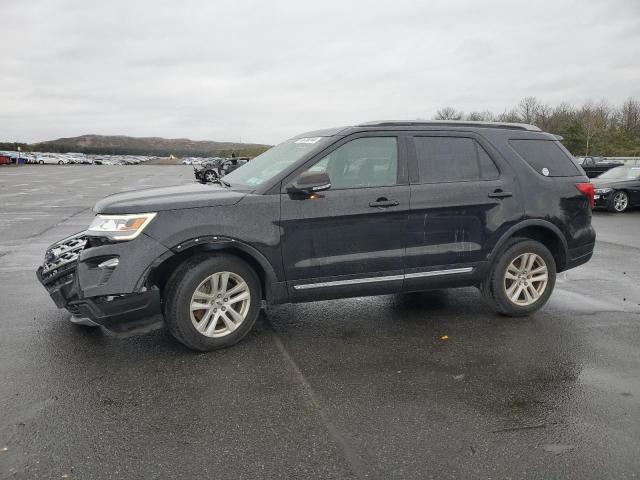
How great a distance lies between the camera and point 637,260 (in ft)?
27.3

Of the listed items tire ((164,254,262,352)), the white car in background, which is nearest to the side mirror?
tire ((164,254,262,352))

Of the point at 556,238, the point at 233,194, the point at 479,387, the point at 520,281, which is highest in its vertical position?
the point at 233,194

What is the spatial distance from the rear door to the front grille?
2.87 meters

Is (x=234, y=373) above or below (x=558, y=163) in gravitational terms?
below

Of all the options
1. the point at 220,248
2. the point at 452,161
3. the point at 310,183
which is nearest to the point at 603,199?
the point at 452,161

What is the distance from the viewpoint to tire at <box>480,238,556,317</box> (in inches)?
204

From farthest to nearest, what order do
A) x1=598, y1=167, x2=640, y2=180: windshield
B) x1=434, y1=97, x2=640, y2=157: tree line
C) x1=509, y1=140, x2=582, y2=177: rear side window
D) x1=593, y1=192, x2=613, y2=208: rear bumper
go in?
x1=434, y1=97, x2=640, y2=157: tree line < x1=598, y1=167, x2=640, y2=180: windshield < x1=593, y1=192, x2=613, y2=208: rear bumper < x1=509, y1=140, x2=582, y2=177: rear side window

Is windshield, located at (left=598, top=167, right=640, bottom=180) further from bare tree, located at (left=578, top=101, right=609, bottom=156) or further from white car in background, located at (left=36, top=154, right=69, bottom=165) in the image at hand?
white car in background, located at (left=36, top=154, right=69, bottom=165)

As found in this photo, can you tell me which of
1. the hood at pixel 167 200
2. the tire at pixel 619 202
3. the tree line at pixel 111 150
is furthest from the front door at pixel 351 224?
the tree line at pixel 111 150

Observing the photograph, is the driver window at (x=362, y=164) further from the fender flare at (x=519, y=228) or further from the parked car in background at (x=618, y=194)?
the parked car in background at (x=618, y=194)

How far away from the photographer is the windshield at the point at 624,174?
16.0 metres

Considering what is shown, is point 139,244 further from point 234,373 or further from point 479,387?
point 479,387

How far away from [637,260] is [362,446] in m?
7.22

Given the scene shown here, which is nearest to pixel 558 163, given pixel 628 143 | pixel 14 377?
pixel 14 377
